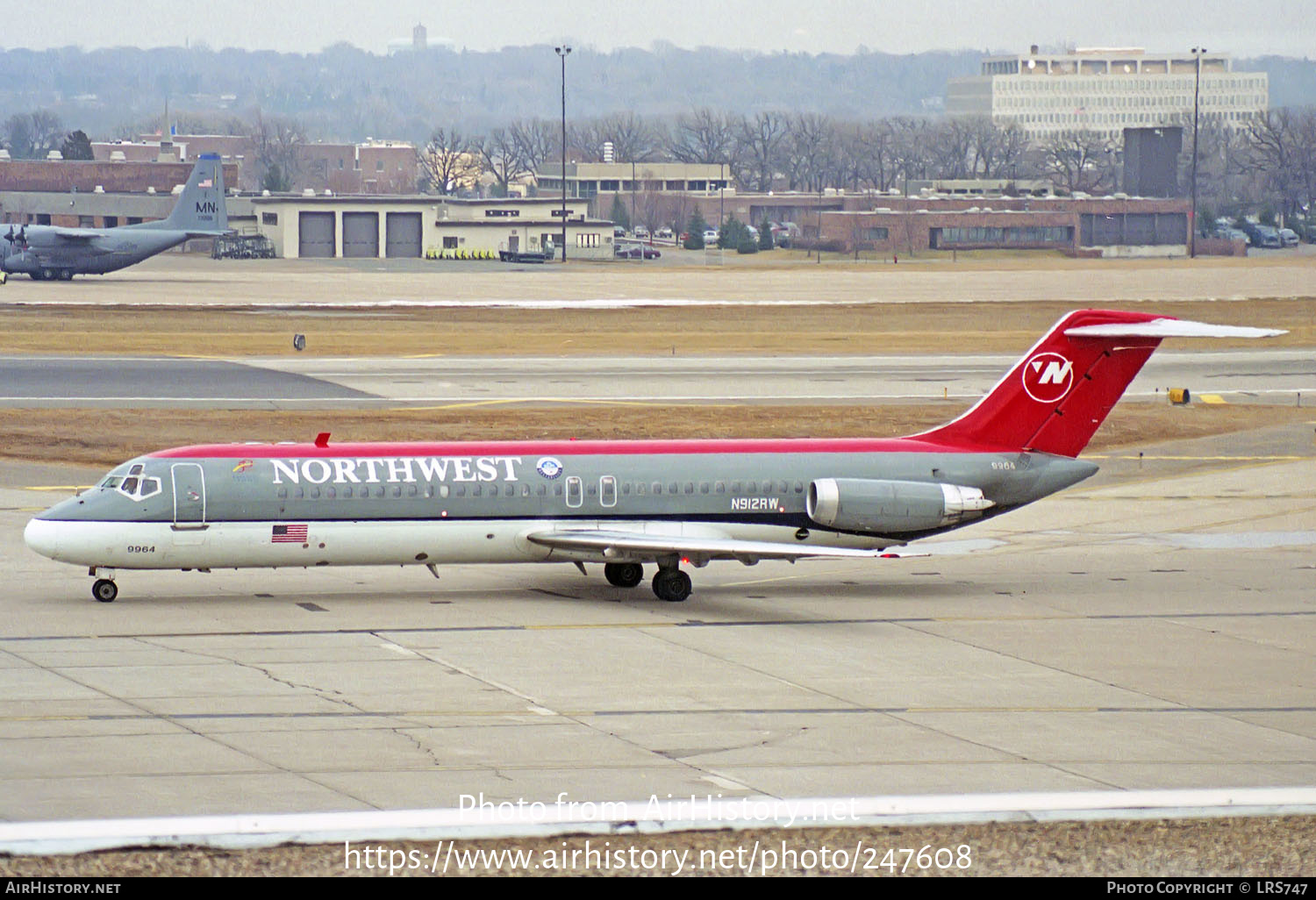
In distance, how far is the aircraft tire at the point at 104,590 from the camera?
3222cm

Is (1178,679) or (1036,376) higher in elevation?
(1036,376)

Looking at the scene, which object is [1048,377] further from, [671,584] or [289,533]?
[289,533]

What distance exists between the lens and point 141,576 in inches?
1384

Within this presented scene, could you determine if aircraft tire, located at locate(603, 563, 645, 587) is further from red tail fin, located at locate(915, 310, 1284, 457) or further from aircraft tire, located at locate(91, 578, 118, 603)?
aircraft tire, located at locate(91, 578, 118, 603)

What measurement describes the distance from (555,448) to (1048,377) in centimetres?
1031

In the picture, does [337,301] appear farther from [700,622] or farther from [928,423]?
[700,622]

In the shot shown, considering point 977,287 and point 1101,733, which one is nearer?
point 1101,733

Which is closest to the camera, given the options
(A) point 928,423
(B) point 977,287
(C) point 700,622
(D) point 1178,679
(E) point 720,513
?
(D) point 1178,679

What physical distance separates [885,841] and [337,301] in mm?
95561

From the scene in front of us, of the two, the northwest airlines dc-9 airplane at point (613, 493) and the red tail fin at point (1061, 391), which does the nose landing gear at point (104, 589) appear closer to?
the northwest airlines dc-9 airplane at point (613, 493)

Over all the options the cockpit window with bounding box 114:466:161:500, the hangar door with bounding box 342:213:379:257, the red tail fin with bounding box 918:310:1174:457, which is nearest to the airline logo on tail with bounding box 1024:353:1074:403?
the red tail fin with bounding box 918:310:1174:457

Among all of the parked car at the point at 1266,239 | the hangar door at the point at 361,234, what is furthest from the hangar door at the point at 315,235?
the parked car at the point at 1266,239

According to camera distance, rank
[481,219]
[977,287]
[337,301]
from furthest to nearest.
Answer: [481,219] < [977,287] < [337,301]

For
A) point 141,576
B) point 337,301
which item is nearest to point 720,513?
point 141,576
